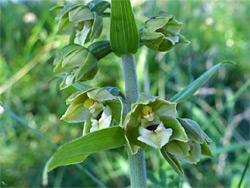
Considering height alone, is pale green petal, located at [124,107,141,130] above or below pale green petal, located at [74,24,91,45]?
below

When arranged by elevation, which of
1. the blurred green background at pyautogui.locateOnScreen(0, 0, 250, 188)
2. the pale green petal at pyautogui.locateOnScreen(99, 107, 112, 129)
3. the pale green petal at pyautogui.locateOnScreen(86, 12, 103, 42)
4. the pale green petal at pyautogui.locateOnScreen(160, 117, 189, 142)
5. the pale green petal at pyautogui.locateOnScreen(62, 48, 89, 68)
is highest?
the pale green petal at pyautogui.locateOnScreen(86, 12, 103, 42)

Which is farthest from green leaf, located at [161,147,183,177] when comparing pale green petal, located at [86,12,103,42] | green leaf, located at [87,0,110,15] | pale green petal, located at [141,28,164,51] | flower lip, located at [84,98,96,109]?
green leaf, located at [87,0,110,15]

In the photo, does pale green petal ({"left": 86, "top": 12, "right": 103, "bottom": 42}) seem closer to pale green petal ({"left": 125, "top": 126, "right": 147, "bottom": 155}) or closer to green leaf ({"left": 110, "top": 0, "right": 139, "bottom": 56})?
green leaf ({"left": 110, "top": 0, "right": 139, "bottom": 56})

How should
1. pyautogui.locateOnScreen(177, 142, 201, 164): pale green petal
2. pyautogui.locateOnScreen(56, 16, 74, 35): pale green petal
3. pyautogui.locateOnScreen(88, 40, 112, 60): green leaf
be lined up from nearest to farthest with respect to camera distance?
pyautogui.locateOnScreen(177, 142, 201, 164): pale green petal
pyautogui.locateOnScreen(88, 40, 112, 60): green leaf
pyautogui.locateOnScreen(56, 16, 74, 35): pale green petal

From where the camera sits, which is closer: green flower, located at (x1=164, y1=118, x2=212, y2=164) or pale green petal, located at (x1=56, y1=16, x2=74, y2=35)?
green flower, located at (x1=164, y1=118, x2=212, y2=164)

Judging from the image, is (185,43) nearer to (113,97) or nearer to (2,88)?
(113,97)

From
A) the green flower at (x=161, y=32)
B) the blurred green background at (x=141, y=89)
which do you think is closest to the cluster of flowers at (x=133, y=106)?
the green flower at (x=161, y=32)

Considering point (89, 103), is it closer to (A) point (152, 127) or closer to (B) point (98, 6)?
(A) point (152, 127)

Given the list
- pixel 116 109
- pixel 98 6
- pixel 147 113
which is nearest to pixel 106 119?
pixel 116 109
